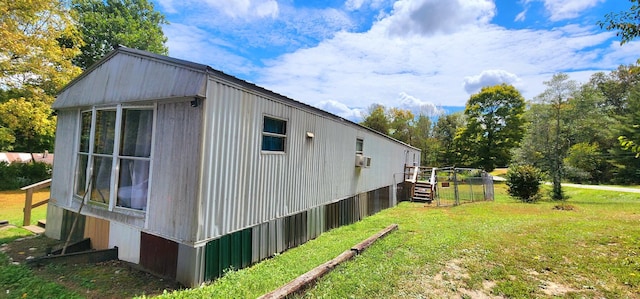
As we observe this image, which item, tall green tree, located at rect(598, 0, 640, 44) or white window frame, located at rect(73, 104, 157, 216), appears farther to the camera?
white window frame, located at rect(73, 104, 157, 216)

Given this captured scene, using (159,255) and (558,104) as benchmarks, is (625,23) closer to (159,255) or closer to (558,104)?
(159,255)

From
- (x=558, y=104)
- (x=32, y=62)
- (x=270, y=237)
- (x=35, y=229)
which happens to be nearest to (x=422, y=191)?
(x=558, y=104)

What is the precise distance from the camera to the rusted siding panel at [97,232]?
5297mm

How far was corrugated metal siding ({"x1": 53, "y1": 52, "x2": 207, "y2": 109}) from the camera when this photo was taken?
413 centimetres

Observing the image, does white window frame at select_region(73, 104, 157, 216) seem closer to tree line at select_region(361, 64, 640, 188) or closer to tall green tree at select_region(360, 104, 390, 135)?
tree line at select_region(361, 64, 640, 188)

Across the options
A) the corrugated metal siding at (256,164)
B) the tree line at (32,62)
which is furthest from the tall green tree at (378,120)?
the tree line at (32,62)

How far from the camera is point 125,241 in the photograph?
4.97 meters

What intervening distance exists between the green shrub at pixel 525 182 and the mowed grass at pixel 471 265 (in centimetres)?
645

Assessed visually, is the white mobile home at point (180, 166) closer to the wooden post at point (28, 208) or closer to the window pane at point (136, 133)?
the window pane at point (136, 133)

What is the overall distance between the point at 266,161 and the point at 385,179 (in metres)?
9.46

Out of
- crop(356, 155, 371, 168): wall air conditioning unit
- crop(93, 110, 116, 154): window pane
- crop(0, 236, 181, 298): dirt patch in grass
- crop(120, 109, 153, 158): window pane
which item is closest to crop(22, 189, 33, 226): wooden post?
crop(0, 236, 181, 298): dirt patch in grass

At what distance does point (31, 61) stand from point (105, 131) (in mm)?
11822

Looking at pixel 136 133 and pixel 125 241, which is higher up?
pixel 136 133

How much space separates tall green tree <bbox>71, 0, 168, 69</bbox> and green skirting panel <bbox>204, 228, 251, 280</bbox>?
64.3ft
